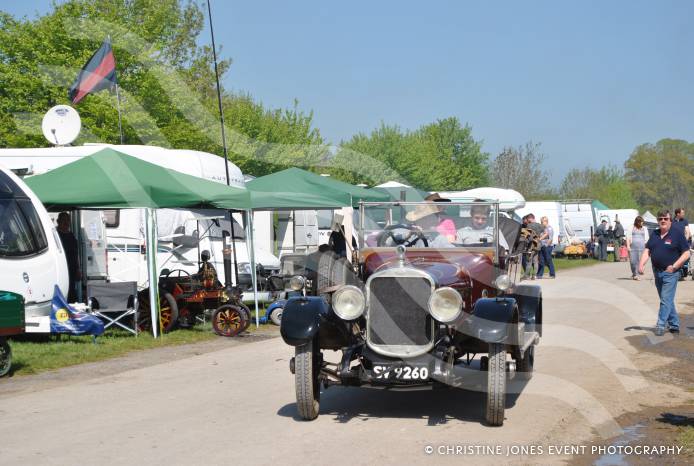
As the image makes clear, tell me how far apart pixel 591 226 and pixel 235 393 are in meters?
37.7

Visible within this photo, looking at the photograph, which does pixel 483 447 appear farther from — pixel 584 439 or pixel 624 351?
pixel 624 351

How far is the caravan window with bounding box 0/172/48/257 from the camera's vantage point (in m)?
11.9

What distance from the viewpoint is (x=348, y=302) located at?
7.16 metres

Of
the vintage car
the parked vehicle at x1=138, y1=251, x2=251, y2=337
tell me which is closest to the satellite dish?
the parked vehicle at x1=138, y1=251, x2=251, y2=337

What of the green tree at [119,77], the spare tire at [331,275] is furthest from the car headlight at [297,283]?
the green tree at [119,77]

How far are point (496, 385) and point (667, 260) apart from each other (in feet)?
22.1

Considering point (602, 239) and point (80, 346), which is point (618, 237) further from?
point (80, 346)

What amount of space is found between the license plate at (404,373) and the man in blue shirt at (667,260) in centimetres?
677

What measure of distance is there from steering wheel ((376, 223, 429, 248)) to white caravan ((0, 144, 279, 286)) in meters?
7.03

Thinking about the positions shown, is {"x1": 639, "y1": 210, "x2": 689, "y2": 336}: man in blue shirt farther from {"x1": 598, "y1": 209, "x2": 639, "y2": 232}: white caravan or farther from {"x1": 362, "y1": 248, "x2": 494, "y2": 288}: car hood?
{"x1": 598, "y1": 209, "x2": 639, "y2": 232}: white caravan

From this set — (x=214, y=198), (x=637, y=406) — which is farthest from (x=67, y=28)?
(x=637, y=406)

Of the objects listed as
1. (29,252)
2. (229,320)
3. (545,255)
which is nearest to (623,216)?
(545,255)

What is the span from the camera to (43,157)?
16.5m

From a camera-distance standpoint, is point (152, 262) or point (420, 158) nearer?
point (152, 262)
